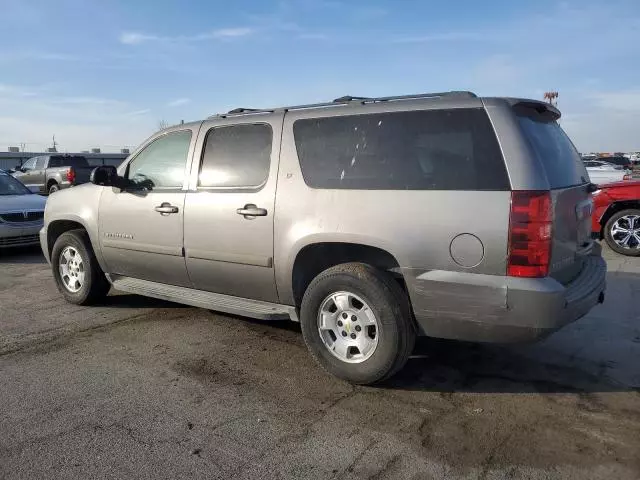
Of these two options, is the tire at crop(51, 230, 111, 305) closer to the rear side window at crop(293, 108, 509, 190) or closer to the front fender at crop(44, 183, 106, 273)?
the front fender at crop(44, 183, 106, 273)

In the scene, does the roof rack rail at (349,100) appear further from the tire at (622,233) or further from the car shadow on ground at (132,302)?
the tire at (622,233)

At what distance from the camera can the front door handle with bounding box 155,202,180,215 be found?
Result: 4.67 meters

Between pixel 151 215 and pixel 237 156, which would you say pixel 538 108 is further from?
pixel 151 215

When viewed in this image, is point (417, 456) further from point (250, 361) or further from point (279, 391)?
point (250, 361)

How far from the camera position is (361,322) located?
3.67 m

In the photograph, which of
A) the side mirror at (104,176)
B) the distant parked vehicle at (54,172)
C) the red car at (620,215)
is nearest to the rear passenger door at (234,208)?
the side mirror at (104,176)

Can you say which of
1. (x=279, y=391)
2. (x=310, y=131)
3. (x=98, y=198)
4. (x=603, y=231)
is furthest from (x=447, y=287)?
(x=603, y=231)

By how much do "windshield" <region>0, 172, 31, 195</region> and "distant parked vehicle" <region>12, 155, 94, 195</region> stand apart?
7447mm

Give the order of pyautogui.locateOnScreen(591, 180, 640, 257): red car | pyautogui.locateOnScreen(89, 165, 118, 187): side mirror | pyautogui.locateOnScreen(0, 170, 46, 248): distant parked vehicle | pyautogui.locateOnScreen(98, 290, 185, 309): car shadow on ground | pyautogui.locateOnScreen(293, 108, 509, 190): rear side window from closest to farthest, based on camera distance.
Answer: pyautogui.locateOnScreen(293, 108, 509, 190): rear side window → pyautogui.locateOnScreen(89, 165, 118, 187): side mirror → pyautogui.locateOnScreen(98, 290, 185, 309): car shadow on ground → pyautogui.locateOnScreen(591, 180, 640, 257): red car → pyautogui.locateOnScreen(0, 170, 46, 248): distant parked vehicle

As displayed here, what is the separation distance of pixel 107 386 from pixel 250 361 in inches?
40.8

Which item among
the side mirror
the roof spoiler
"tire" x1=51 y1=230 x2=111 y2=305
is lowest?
"tire" x1=51 y1=230 x2=111 y2=305

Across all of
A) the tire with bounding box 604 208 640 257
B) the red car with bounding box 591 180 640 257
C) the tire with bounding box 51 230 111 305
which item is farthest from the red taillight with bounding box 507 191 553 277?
the tire with bounding box 604 208 640 257

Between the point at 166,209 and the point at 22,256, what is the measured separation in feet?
19.0

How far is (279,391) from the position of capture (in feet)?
11.9
